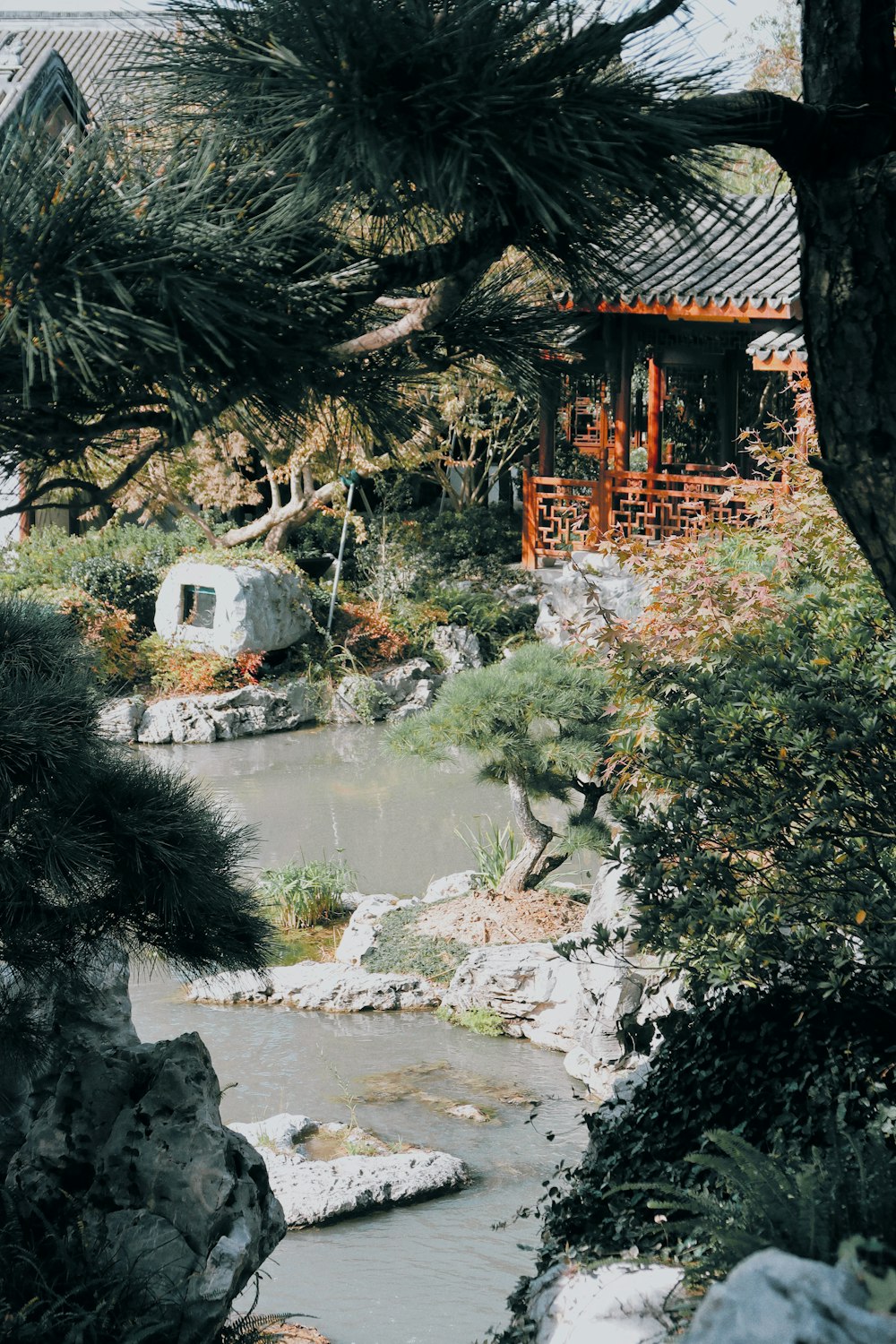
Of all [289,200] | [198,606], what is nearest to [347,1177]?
[289,200]

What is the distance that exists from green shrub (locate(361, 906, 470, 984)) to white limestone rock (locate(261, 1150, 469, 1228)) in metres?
2.12

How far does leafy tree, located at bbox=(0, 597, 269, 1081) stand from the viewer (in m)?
3.46

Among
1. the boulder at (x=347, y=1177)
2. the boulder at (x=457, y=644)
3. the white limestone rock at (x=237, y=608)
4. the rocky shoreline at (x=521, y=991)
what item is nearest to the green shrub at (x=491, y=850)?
the rocky shoreline at (x=521, y=991)

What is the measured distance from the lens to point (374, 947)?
7.76m

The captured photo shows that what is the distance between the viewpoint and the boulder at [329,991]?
724 centimetres

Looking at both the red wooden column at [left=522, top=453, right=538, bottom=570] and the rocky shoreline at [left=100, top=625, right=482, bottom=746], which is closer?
the rocky shoreline at [left=100, top=625, right=482, bottom=746]

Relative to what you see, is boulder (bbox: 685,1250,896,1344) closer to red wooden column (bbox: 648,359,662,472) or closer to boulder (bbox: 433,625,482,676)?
boulder (bbox: 433,625,482,676)

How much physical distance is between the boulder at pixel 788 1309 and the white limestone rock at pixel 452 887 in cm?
680

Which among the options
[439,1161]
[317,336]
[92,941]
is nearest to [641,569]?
[439,1161]

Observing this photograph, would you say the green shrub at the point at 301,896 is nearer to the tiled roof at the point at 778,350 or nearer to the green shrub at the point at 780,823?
the green shrub at the point at 780,823

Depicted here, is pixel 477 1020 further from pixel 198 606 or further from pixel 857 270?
pixel 198 606

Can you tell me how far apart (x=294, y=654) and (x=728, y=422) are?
205 inches

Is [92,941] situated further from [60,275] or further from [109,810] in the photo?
[60,275]

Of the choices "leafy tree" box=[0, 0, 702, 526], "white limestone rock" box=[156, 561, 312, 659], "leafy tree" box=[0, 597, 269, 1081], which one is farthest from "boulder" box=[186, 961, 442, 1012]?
"white limestone rock" box=[156, 561, 312, 659]
